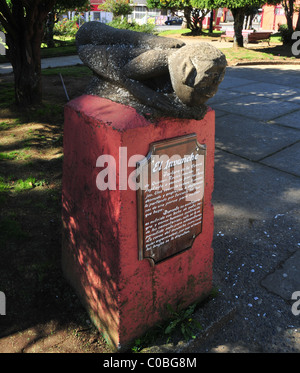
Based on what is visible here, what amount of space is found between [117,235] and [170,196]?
493 mm

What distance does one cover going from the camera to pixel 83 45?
9.49 feet

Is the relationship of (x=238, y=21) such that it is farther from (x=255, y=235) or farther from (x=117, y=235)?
(x=117, y=235)

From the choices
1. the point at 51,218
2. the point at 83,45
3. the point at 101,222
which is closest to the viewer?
the point at 101,222

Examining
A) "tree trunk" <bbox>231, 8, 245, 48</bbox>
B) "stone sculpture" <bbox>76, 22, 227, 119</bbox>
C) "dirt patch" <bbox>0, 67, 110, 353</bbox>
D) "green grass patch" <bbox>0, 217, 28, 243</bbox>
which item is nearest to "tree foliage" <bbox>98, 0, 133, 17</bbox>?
"tree trunk" <bbox>231, 8, 245, 48</bbox>

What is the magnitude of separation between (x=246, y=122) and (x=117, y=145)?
21.6ft

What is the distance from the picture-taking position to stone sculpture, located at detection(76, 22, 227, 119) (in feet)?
7.10

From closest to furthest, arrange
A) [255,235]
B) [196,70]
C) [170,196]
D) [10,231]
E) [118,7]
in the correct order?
[196,70], [170,196], [10,231], [255,235], [118,7]

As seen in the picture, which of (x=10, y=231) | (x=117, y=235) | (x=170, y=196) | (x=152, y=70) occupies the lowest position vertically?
(x=10, y=231)

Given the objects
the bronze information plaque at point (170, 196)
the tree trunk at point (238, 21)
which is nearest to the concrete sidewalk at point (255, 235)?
the bronze information plaque at point (170, 196)

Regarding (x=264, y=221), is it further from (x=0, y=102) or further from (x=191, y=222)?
(x=0, y=102)

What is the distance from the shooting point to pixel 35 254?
3.91 metres

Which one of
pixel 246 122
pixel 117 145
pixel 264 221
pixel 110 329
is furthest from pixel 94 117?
pixel 246 122

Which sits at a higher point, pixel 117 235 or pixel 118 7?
pixel 118 7

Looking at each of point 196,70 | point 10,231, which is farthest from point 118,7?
point 196,70
